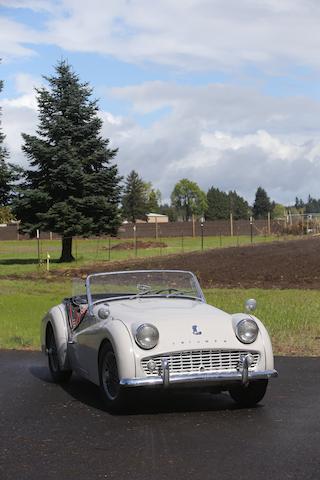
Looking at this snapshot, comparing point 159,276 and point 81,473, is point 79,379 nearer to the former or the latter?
point 159,276

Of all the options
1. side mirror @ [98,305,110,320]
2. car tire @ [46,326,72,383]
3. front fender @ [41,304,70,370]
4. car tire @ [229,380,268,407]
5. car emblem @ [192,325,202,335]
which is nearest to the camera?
car emblem @ [192,325,202,335]

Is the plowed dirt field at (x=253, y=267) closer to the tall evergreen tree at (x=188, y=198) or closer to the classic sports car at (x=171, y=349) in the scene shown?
the classic sports car at (x=171, y=349)

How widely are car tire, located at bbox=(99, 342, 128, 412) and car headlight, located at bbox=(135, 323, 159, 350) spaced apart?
0.36m

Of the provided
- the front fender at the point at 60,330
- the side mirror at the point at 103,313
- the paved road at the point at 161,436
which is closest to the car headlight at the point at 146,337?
the paved road at the point at 161,436

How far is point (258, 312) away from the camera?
1409 centimetres

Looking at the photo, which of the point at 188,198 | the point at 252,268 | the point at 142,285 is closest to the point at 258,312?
the point at 142,285

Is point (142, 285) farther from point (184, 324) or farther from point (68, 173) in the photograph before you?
point (68, 173)

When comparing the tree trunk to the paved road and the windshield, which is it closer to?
the windshield

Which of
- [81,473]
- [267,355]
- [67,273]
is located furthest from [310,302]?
[67,273]

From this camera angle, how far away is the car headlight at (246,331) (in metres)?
6.51

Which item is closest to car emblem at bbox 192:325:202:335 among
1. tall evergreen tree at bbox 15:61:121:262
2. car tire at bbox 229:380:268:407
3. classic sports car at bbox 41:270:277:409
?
classic sports car at bbox 41:270:277:409

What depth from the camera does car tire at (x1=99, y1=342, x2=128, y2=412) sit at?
6328mm

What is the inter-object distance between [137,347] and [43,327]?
9.80 ft

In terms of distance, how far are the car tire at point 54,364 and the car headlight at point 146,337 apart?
221 centimetres
